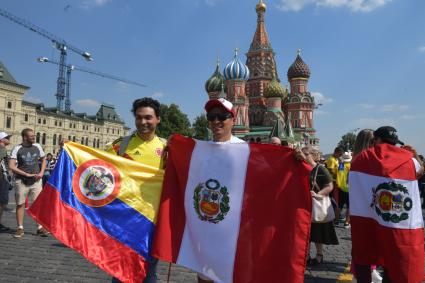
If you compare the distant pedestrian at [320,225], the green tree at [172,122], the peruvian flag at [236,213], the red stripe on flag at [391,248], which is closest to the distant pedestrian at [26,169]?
the peruvian flag at [236,213]

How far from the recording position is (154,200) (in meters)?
3.49

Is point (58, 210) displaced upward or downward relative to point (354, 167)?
downward

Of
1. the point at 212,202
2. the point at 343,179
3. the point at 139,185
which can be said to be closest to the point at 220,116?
the point at 212,202

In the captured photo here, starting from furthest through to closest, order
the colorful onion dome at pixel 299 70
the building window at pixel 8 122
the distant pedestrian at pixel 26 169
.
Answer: the colorful onion dome at pixel 299 70 < the building window at pixel 8 122 < the distant pedestrian at pixel 26 169

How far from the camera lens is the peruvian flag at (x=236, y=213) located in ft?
10.1

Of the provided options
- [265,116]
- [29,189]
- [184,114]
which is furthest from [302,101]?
[29,189]

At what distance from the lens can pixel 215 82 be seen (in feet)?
232

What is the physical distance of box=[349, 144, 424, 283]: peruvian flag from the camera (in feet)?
10.7

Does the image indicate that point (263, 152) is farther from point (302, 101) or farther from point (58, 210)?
point (302, 101)

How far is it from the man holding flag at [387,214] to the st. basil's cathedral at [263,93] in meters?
58.0

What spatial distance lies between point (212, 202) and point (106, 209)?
1057 mm

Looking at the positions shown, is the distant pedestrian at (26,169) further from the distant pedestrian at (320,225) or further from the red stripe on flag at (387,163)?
the red stripe on flag at (387,163)

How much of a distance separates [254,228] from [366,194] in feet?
3.80

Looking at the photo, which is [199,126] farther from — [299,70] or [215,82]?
[299,70]
